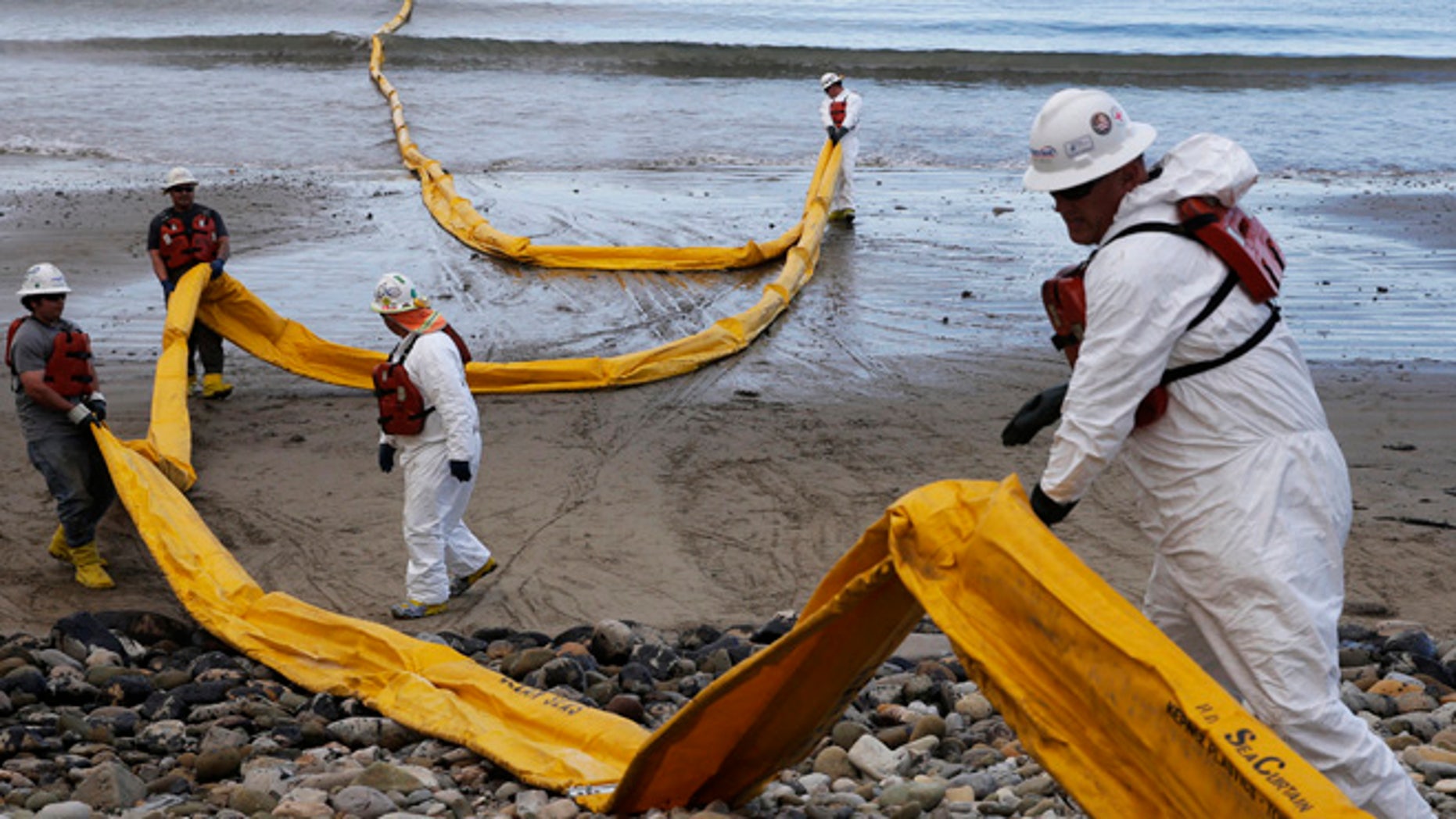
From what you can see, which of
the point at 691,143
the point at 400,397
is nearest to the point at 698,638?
the point at 400,397

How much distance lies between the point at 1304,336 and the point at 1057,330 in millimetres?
9239

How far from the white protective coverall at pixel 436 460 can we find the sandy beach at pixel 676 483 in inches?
12.1

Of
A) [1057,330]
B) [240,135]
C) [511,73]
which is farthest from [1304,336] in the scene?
[511,73]

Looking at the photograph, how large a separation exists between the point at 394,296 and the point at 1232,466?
5065 mm

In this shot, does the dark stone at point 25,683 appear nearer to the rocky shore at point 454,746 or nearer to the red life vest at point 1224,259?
the rocky shore at point 454,746

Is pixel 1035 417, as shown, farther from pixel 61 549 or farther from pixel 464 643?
pixel 61 549

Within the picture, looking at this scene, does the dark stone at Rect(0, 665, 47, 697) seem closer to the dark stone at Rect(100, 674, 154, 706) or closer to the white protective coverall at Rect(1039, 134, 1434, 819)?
the dark stone at Rect(100, 674, 154, 706)

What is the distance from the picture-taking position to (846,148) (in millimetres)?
16875

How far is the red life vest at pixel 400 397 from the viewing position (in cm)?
797

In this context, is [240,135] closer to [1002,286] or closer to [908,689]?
[1002,286]

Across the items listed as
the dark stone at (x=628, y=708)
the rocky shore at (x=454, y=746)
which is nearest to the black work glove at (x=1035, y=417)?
the rocky shore at (x=454, y=746)

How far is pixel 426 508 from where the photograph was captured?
8.11 m

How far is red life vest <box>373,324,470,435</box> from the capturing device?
314 inches

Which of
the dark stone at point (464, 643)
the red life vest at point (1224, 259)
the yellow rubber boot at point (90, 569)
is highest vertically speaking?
the red life vest at point (1224, 259)
